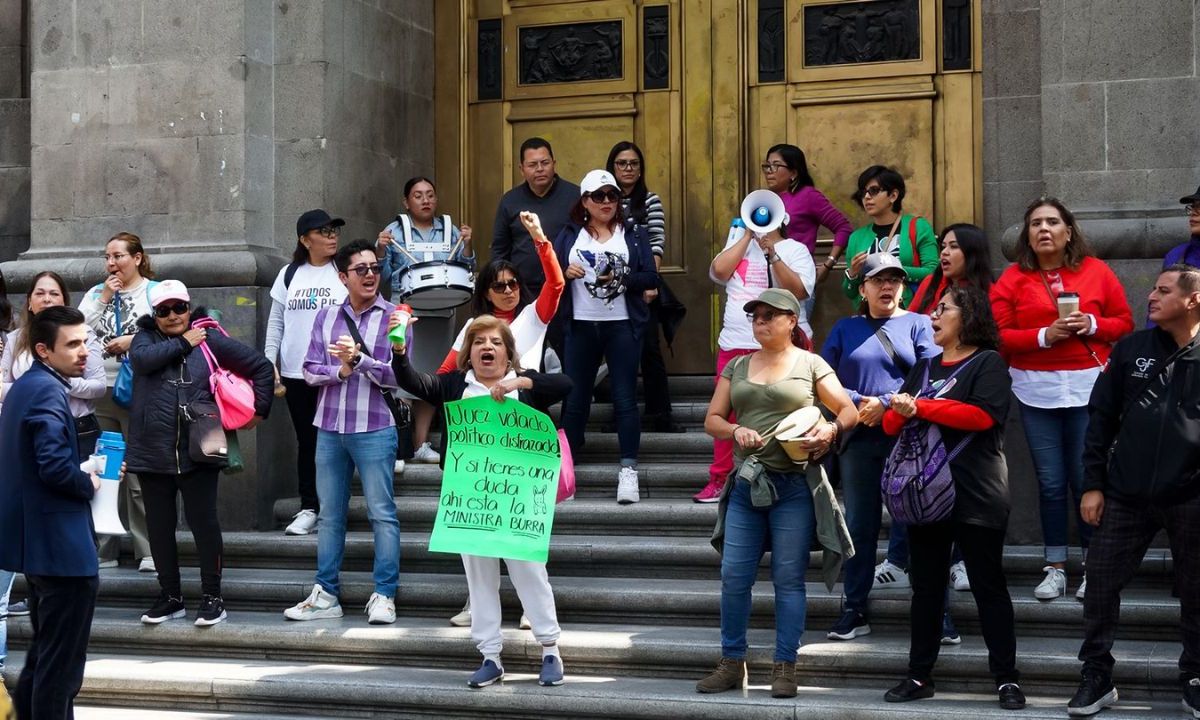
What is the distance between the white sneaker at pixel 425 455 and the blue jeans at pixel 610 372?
1.30 metres

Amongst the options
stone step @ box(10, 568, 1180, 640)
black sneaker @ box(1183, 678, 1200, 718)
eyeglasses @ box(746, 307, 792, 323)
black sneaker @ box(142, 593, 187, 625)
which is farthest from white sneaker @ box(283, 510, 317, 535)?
black sneaker @ box(1183, 678, 1200, 718)

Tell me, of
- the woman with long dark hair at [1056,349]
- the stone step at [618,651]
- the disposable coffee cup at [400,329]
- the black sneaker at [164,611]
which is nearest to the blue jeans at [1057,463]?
the woman with long dark hair at [1056,349]

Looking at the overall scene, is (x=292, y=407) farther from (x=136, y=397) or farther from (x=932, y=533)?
(x=932, y=533)

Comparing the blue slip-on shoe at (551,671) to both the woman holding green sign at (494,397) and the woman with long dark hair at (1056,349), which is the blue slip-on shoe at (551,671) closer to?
the woman holding green sign at (494,397)

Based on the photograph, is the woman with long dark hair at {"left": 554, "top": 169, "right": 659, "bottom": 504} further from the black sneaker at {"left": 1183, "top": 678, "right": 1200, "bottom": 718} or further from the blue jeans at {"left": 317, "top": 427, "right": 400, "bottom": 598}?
the black sneaker at {"left": 1183, "top": 678, "right": 1200, "bottom": 718}

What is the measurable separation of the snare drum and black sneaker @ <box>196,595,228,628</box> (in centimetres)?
241

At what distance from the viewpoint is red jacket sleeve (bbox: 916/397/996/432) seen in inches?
295

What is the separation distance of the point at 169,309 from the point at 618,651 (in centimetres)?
329

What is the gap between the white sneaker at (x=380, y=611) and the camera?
8.97 meters

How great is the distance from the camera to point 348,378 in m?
9.05

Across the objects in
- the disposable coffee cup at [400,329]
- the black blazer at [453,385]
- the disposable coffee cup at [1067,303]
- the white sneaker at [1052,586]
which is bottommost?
the white sneaker at [1052,586]

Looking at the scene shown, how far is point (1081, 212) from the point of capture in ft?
31.2

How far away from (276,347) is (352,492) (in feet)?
3.67

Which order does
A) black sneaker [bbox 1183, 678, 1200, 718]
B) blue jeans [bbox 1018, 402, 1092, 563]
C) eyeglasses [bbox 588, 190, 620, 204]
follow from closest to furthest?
black sneaker [bbox 1183, 678, 1200, 718]
blue jeans [bbox 1018, 402, 1092, 563]
eyeglasses [bbox 588, 190, 620, 204]
